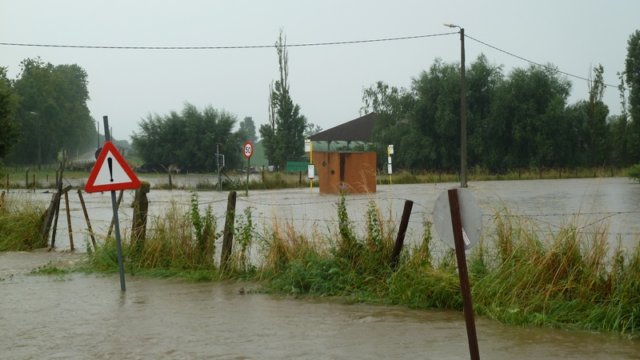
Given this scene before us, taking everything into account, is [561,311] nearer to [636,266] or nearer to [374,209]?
[636,266]

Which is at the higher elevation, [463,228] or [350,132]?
[350,132]

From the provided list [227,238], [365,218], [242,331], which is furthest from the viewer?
[227,238]

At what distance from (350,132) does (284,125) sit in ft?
32.2

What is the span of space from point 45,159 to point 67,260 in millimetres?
98555

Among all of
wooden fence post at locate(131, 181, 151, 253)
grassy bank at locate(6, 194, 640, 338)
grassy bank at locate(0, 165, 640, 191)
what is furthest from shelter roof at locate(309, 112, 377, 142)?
grassy bank at locate(6, 194, 640, 338)

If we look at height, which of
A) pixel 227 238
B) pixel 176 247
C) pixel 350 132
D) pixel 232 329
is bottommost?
pixel 232 329

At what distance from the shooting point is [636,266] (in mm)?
7426

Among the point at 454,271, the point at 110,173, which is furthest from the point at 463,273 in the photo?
the point at 110,173

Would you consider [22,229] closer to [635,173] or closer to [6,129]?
[6,129]

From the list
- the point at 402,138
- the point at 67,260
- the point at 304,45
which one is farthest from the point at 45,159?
the point at 67,260

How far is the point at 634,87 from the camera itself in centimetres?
5812

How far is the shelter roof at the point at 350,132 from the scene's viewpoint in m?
73.3

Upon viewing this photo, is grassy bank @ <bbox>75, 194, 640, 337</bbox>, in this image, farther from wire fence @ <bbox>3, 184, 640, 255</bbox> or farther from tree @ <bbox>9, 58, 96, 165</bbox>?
tree @ <bbox>9, 58, 96, 165</bbox>

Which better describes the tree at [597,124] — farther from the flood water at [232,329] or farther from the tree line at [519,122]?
the flood water at [232,329]
